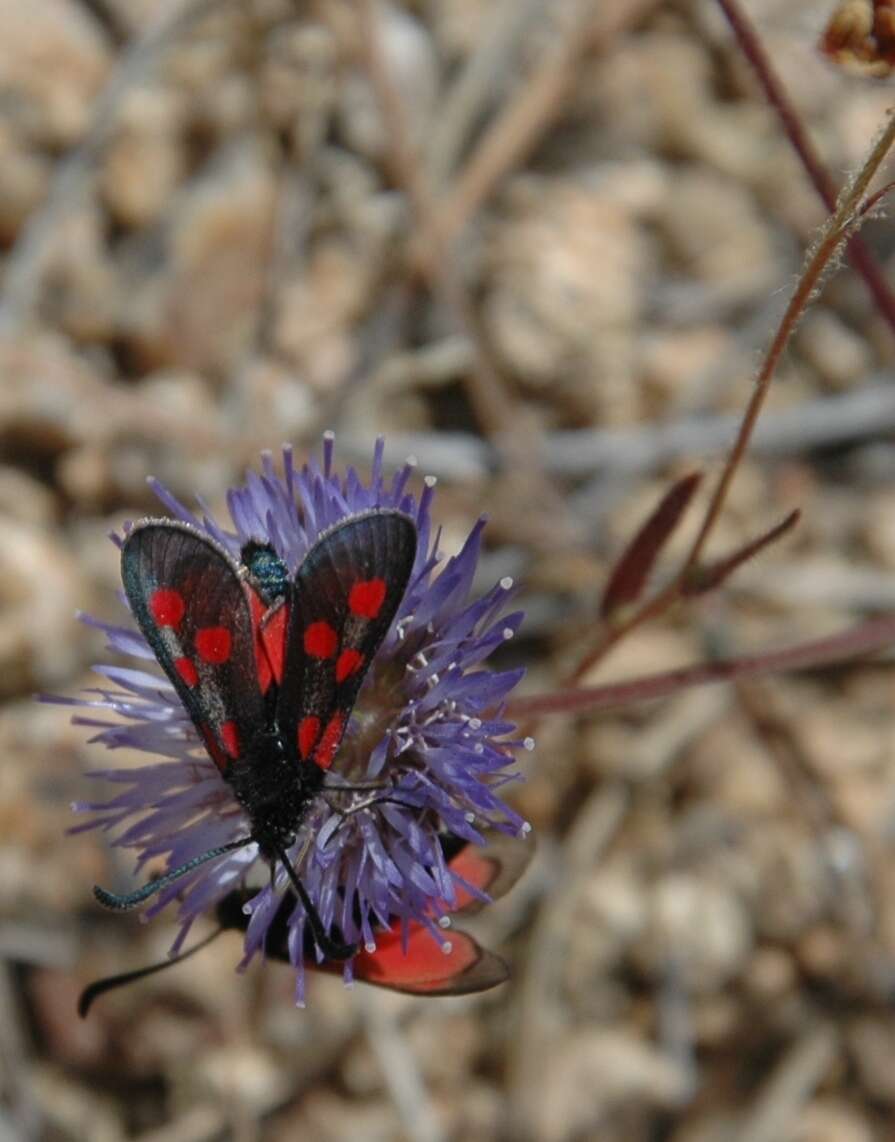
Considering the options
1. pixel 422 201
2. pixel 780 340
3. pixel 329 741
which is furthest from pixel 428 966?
pixel 422 201

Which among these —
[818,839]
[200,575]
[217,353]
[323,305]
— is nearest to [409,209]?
[323,305]

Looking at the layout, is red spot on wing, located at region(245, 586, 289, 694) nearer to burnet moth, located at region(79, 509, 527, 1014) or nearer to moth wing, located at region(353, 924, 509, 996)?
burnet moth, located at region(79, 509, 527, 1014)

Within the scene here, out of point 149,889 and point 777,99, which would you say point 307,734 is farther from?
point 777,99

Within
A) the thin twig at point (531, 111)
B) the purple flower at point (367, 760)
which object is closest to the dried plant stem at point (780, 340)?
the purple flower at point (367, 760)

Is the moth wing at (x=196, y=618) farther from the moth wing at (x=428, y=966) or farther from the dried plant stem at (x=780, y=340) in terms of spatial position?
the dried plant stem at (x=780, y=340)

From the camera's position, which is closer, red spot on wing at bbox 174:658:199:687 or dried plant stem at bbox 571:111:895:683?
dried plant stem at bbox 571:111:895:683

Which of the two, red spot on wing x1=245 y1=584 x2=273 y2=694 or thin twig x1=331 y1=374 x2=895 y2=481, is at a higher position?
red spot on wing x1=245 y1=584 x2=273 y2=694

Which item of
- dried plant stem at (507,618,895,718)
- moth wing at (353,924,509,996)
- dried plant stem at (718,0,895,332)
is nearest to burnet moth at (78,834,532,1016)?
moth wing at (353,924,509,996)
